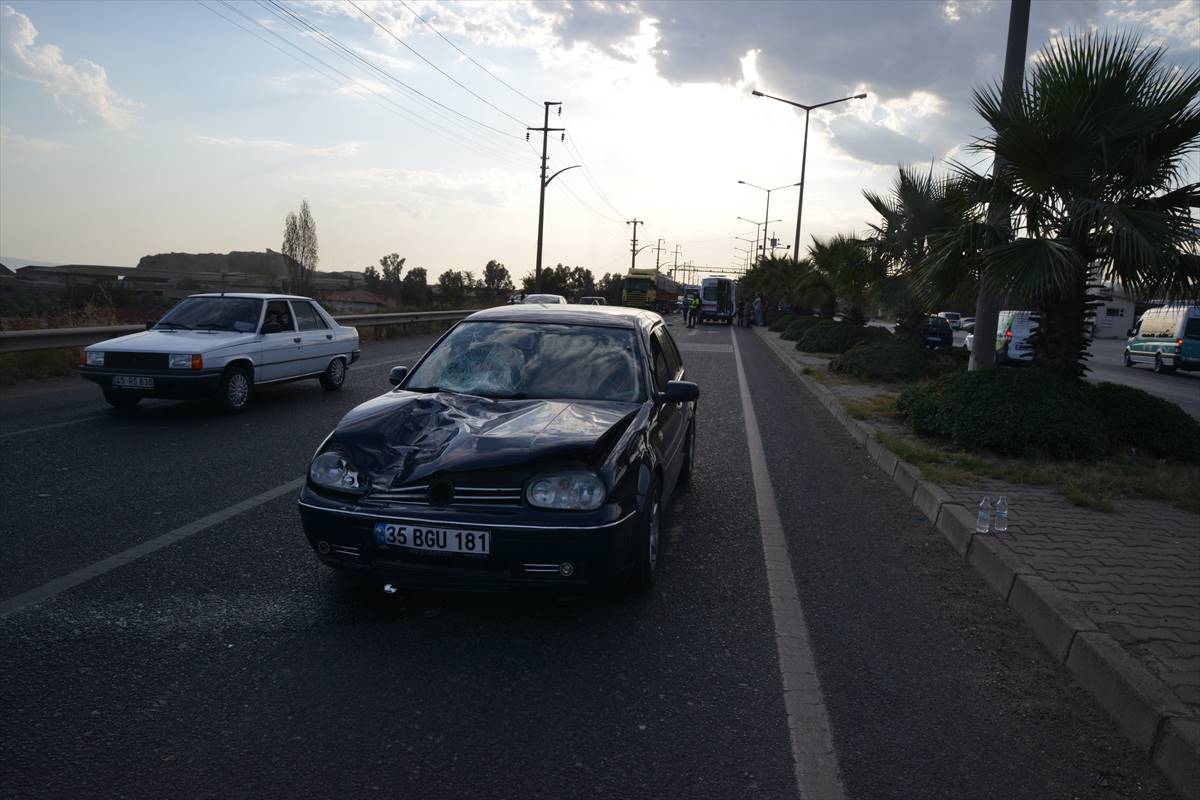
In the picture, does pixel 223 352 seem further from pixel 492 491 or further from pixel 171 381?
pixel 492 491

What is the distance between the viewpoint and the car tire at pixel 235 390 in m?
9.84

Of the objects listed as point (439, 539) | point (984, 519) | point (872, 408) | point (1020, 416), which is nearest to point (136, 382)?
point (439, 539)

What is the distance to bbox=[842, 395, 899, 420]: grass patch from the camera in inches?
437

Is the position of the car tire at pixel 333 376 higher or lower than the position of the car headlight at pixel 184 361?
lower

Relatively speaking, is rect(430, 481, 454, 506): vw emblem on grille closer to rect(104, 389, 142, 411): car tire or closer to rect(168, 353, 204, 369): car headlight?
rect(168, 353, 204, 369): car headlight

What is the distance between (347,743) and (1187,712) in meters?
3.11

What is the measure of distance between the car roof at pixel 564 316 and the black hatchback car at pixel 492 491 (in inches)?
31.5

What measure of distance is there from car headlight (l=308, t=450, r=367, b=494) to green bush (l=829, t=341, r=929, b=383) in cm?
1359

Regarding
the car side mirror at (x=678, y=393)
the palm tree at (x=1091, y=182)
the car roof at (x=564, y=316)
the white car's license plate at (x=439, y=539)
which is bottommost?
the white car's license plate at (x=439, y=539)

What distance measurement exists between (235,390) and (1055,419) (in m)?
8.97

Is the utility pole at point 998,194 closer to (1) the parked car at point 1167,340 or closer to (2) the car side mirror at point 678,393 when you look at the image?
(2) the car side mirror at point 678,393

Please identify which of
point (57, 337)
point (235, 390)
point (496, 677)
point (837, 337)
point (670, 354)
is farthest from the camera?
point (837, 337)

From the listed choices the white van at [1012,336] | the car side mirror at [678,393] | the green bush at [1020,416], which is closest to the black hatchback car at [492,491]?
the car side mirror at [678,393]

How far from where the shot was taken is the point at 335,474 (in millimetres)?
4145
